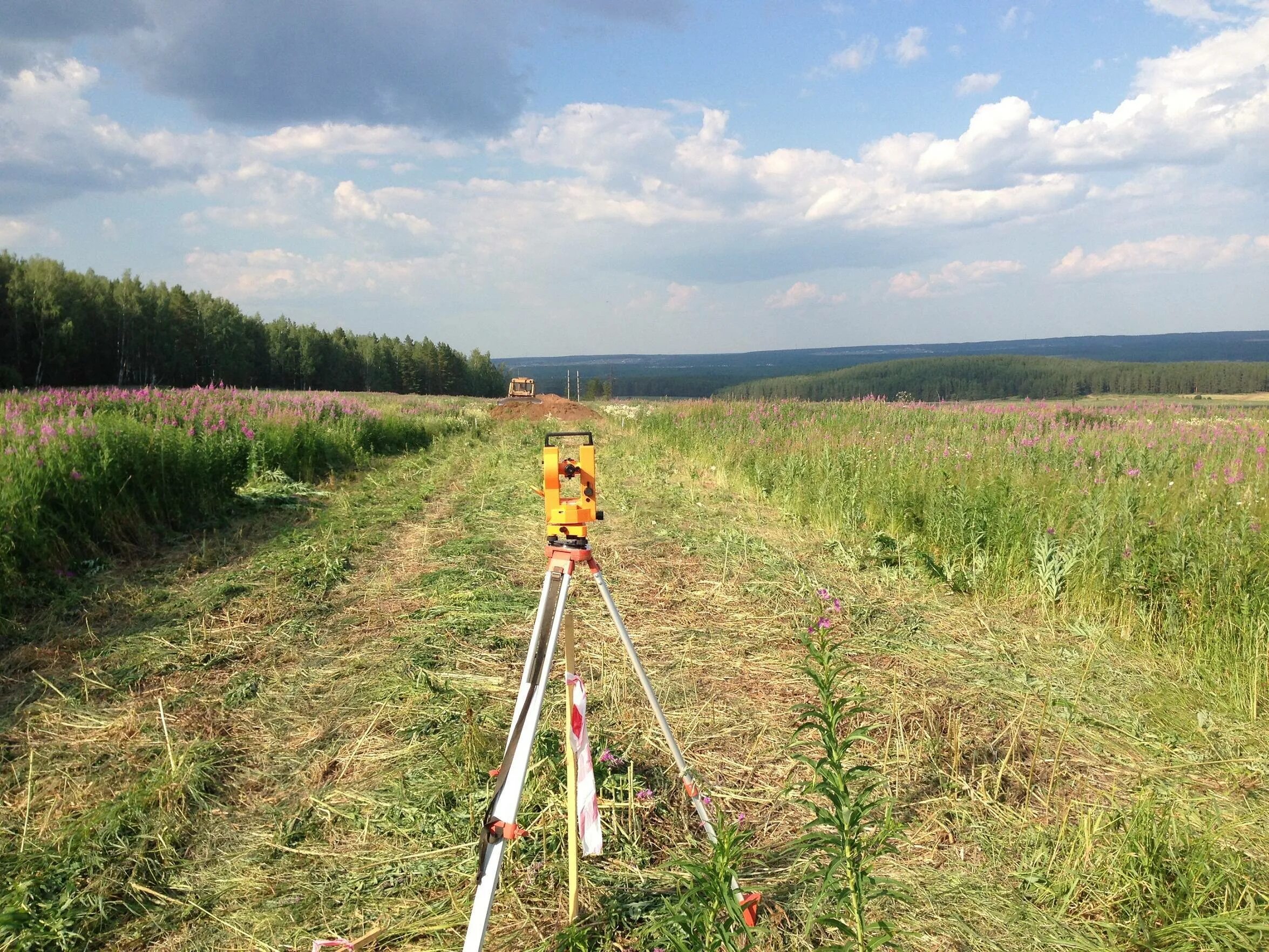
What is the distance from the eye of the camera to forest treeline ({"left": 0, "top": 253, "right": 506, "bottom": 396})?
31266 millimetres

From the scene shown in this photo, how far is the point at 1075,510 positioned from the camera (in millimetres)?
6500

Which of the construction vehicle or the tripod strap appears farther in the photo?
the construction vehicle

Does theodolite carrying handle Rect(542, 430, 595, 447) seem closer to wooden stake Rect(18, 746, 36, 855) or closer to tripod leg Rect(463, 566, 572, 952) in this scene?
tripod leg Rect(463, 566, 572, 952)

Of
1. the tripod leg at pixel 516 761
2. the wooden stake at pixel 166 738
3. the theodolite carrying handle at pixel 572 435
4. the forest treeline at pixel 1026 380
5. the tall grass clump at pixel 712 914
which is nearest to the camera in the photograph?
the tripod leg at pixel 516 761

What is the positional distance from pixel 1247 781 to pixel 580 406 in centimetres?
2642

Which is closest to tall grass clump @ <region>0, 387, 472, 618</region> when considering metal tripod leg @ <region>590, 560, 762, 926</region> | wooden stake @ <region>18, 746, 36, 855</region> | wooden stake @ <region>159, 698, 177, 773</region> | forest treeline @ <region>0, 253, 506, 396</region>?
wooden stake @ <region>18, 746, 36, 855</region>

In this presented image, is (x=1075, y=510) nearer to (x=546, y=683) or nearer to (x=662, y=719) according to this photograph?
(x=662, y=719)

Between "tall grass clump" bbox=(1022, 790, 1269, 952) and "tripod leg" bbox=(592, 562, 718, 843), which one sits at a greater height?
"tripod leg" bbox=(592, 562, 718, 843)

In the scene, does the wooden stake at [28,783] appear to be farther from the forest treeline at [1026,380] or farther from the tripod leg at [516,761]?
the forest treeline at [1026,380]

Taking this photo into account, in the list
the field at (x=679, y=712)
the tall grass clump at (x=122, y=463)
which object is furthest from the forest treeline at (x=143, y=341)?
the field at (x=679, y=712)

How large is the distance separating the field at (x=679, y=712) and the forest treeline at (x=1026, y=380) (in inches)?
765

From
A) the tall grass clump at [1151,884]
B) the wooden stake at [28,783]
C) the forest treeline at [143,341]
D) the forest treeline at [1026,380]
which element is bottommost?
the tall grass clump at [1151,884]

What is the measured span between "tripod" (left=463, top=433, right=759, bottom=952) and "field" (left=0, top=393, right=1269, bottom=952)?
0.41 metres

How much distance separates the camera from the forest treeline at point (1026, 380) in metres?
30.1
